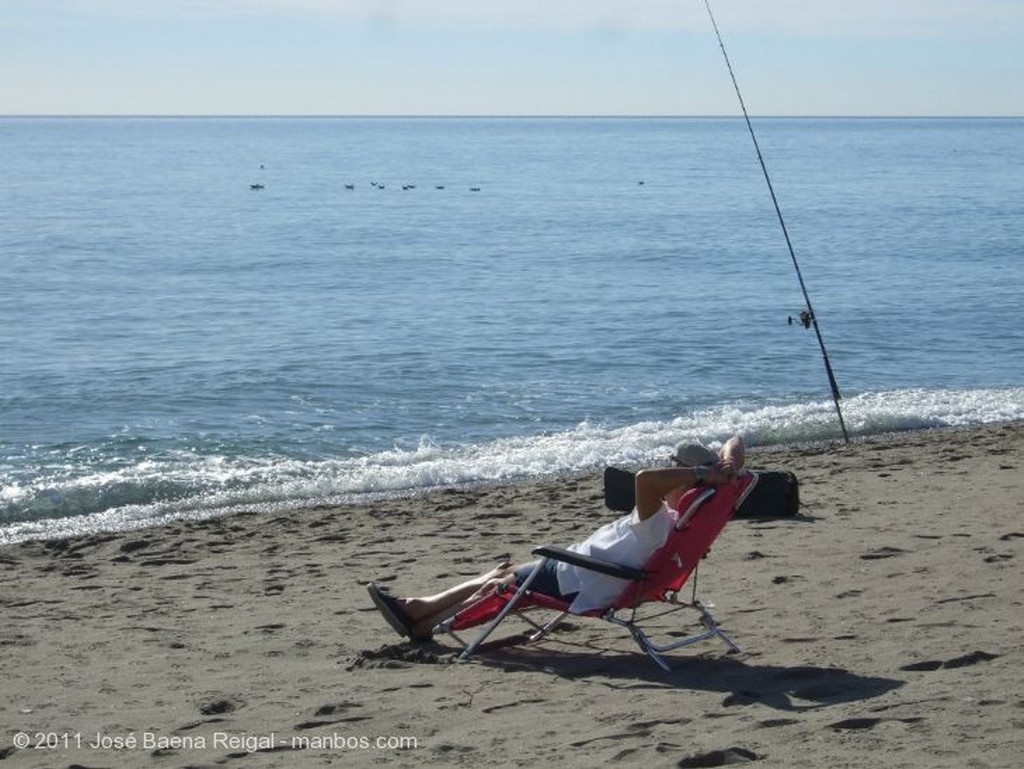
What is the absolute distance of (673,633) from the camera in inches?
269

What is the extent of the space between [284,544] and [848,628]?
470 cm

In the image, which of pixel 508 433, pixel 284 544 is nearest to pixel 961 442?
pixel 508 433

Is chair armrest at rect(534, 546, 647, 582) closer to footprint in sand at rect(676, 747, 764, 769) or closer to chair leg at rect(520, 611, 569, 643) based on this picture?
chair leg at rect(520, 611, 569, 643)

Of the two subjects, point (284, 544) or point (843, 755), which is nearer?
point (843, 755)

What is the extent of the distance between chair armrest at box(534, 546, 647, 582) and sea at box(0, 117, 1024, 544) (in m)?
6.50

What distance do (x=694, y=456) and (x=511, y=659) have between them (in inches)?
47.5

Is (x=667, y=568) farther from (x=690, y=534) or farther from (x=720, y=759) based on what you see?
(x=720, y=759)

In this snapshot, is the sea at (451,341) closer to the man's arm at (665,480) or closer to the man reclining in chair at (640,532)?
the man reclining in chair at (640,532)

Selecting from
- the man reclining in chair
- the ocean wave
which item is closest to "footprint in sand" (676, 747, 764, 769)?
the man reclining in chair

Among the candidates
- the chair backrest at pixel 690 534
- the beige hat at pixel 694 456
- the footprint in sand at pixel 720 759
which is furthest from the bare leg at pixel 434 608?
the footprint in sand at pixel 720 759


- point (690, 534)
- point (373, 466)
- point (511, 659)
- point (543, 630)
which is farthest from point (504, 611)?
point (373, 466)

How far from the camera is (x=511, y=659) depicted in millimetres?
6469

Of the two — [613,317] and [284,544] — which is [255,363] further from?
[284,544]

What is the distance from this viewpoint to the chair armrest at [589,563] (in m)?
6.16
